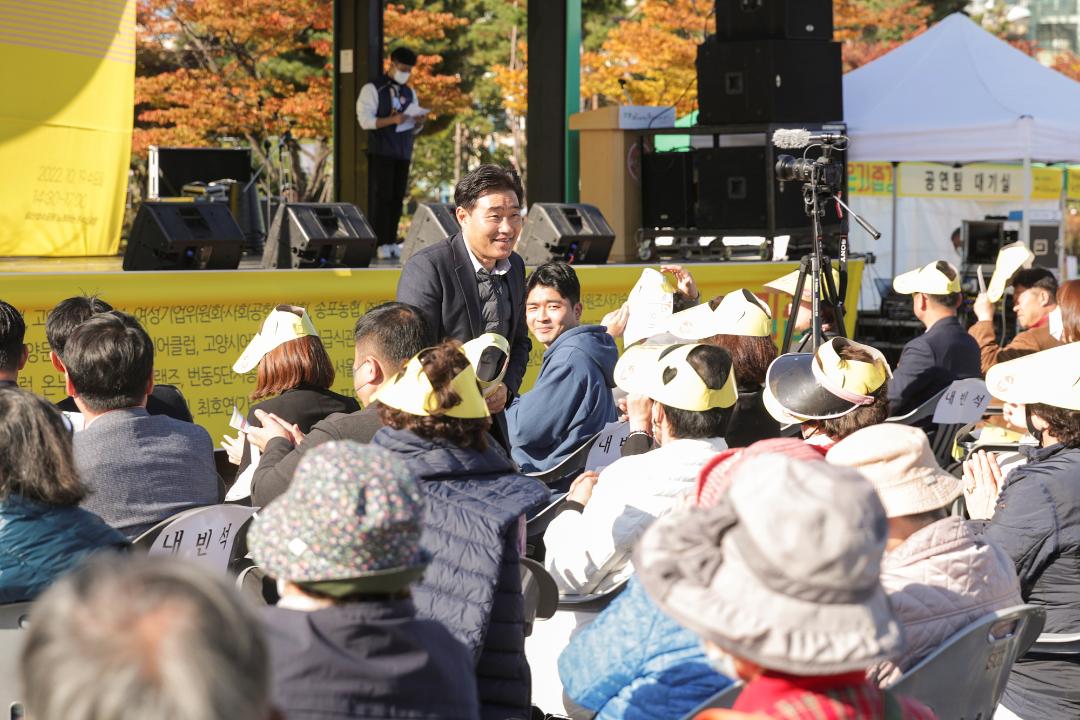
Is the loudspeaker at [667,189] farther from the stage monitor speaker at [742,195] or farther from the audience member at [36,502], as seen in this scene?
the audience member at [36,502]

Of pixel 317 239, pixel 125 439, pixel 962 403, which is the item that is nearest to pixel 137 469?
pixel 125 439

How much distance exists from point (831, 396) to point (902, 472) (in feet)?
3.68

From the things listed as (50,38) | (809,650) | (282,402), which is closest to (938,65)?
(50,38)

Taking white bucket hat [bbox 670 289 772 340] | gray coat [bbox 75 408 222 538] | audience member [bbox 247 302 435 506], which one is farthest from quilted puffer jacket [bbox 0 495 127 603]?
white bucket hat [bbox 670 289 772 340]

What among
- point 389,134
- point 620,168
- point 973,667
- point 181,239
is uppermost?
point 389,134

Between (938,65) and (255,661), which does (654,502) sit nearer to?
(255,661)

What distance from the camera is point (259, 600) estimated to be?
3.32 meters

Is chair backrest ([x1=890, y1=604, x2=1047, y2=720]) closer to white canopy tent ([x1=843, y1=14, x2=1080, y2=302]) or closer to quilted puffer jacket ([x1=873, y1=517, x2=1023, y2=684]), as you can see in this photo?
quilted puffer jacket ([x1=873, y1=517, x2=1023, y2=684])

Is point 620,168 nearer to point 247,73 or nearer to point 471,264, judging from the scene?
point 471,264

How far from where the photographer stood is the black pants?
1185 cm

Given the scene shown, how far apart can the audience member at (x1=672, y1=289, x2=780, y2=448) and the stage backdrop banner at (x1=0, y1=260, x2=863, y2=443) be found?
178 centimetres

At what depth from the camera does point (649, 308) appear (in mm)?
5836

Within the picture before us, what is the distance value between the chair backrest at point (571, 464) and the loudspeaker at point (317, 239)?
3.72 m

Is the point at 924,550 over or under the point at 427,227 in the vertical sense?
under
